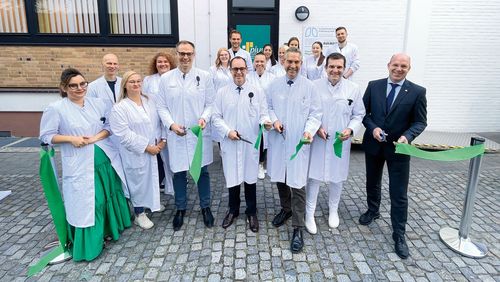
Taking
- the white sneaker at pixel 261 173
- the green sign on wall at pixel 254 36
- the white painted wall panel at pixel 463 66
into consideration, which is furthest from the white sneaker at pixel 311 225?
the white painted wall panel at pixel 463 66

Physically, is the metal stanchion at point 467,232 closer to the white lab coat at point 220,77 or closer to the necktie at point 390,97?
the necktie at point 390,97

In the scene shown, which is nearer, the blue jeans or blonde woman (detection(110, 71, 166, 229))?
blonde woman (detection(110, 71, 166, 229))

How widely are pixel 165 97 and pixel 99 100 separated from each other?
27.8 inches

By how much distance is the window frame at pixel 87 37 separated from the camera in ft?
25.7

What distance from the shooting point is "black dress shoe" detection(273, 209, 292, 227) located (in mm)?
4109

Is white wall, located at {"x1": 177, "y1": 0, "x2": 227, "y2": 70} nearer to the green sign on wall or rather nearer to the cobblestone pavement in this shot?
the green sign on wall

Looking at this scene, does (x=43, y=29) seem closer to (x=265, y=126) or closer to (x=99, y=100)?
(x=99, y=100)

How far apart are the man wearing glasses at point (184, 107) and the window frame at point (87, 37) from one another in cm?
449

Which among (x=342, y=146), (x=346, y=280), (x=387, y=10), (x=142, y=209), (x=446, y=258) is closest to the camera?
(x=346, y=280)

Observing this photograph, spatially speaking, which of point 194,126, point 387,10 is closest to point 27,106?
point 194,126

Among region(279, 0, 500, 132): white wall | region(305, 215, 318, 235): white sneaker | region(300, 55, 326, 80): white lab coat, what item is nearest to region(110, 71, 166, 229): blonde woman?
region(305, 215, 318, 235): white sneaker

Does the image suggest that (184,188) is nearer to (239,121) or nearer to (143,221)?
(143,221)

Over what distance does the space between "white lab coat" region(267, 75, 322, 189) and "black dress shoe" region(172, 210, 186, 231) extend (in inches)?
51.8

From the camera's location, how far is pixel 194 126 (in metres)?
3.84
